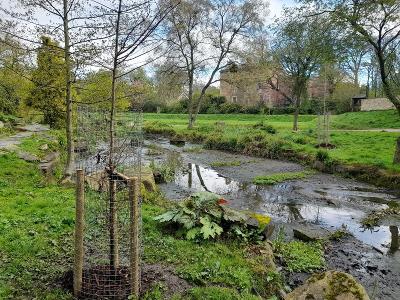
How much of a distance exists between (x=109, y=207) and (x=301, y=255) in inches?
177

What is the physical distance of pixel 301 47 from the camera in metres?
27.0

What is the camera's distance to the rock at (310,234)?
836 centimetres

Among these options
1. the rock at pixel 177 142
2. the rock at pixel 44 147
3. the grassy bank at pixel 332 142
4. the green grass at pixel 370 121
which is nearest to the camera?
the rock at pixel 44 147

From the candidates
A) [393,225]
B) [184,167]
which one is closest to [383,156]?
[393,225]

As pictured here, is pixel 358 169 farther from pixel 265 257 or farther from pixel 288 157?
pixel 265 257

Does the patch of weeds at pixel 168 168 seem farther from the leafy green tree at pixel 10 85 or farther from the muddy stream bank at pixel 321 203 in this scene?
the leafy green tree at pixel 10 85

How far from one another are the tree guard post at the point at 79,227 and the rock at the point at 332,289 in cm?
280

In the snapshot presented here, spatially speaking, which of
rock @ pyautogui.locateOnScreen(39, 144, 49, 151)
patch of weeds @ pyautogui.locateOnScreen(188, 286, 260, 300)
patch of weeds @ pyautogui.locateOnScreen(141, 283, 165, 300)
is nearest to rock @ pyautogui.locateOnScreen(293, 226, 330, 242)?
patch of weeds @ pyautogui.locateOnScreen(188, 286, 260, 300)

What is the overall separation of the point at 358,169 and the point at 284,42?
48.8 feet

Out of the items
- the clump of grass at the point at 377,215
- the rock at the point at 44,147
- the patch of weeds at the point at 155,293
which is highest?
the rock at the point at 44,147

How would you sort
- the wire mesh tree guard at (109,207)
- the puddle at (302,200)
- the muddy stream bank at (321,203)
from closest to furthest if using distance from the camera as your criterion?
1. the wire mesh tree guard at (109,207)
2. the muddy stream bank at (321,203)
3. the puddle at (302,200)

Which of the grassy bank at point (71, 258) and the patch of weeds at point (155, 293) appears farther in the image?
the grassy bank at point (71, 258)

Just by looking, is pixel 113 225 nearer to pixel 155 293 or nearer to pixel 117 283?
pixel 117 283

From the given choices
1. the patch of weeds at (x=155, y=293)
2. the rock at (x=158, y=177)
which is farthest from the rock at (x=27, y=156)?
the patch of weeds at (x=155, y=293)
